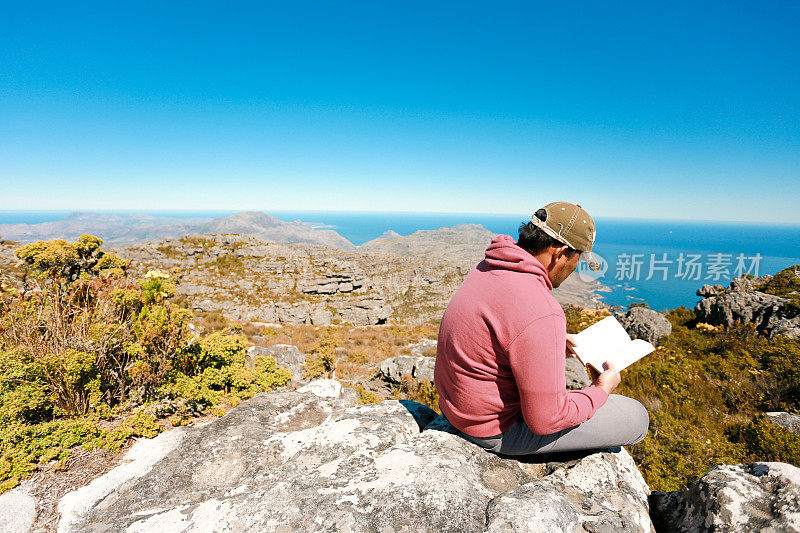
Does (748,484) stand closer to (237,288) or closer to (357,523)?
(357,523)

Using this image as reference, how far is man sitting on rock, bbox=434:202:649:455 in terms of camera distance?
211 centimetres

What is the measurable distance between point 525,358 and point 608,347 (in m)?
1.23

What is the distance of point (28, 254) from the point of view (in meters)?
6.34

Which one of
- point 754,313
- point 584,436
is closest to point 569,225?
point 584,436

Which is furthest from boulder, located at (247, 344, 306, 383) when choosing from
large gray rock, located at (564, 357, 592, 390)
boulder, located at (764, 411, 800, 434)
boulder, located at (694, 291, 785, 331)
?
boulder, located at (694, 291, 785, 331)

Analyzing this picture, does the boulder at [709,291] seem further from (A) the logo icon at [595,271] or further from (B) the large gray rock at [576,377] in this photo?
(A) the logo icon at [595,271]

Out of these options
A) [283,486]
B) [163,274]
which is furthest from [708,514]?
[163,274]

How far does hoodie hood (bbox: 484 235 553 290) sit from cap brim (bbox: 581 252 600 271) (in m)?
0.42

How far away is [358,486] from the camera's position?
7.50 feet

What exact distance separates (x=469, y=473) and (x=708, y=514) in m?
1.54

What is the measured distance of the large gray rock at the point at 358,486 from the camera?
2.00 m

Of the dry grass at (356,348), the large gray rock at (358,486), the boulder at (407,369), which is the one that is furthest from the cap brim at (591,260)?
the dry grass at (356,348)

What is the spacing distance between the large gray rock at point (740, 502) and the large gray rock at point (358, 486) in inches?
10.0

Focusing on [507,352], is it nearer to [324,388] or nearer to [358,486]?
[358,486]
